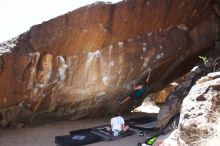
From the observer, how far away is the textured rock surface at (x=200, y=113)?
14.8 ft

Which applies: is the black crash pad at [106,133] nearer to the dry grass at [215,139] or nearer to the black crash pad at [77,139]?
the black crash pad at [77,139]

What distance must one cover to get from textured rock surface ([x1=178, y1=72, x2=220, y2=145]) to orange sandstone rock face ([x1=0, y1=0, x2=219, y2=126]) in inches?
158

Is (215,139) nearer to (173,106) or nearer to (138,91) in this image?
(173,106)

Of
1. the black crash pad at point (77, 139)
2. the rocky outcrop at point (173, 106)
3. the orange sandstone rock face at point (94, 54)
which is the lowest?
the black crash pad at point (77, 139)

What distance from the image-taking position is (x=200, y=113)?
15.7 ft

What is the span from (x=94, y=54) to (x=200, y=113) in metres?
4.67

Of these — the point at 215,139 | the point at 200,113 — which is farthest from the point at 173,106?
the point at 215,139

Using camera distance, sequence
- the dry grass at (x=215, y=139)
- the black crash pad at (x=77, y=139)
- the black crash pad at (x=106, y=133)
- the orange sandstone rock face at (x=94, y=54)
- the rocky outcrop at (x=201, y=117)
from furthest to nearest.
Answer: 1. the orange sandstone rock face at (x=94, y=54)
2. the black crash pad at (x=106, y=133)
3. the black crash pad at (x=77, y=139)
4. the rocky outcrop at (x=201, y=117)
5. the dry grass at (x=215, y=139)

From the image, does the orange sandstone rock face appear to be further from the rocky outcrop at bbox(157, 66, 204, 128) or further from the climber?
the rocky outcrop at bbox(157, 66, 204, 128)

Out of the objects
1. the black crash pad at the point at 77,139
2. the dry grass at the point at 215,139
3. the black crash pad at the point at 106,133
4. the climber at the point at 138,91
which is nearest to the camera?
the dry grass at the point at 215,139

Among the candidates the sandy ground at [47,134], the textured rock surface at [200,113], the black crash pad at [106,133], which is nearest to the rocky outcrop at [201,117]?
the textured rock surface at [200,113]

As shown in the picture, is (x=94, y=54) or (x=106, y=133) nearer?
(x=106, y=133)

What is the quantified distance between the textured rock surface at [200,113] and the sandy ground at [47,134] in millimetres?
2756

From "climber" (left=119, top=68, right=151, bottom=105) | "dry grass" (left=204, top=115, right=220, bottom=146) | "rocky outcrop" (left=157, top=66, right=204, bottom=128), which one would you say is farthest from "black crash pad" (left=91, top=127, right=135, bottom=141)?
"dry grass" (left=204, top=115, right=220, bottom=146)
